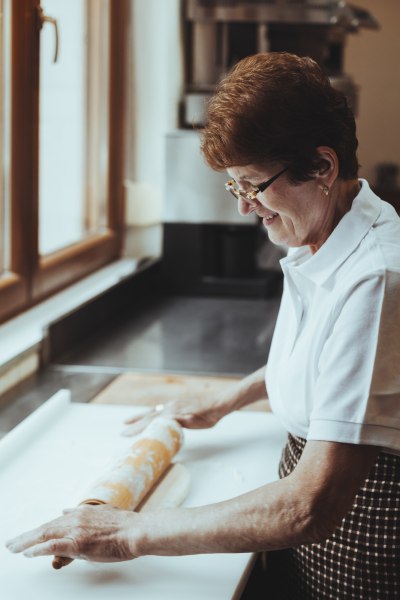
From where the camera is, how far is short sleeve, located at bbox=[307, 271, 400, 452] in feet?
3.45

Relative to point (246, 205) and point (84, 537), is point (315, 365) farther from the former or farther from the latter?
point (84, 537)

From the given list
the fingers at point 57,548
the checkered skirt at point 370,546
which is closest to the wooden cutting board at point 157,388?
the checkered skirt at point 370,546

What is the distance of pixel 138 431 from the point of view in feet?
5.21

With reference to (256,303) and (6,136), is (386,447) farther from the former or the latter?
(256,303)

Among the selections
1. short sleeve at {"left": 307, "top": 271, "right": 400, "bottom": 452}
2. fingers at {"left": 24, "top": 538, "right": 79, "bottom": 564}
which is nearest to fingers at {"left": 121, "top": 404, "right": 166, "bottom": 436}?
fingers at {"left": 24, "top": 538, "right": 79, "bottom": 564}

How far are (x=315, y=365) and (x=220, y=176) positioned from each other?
1934 millimetres

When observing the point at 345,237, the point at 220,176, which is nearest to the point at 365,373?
the point at 345,237

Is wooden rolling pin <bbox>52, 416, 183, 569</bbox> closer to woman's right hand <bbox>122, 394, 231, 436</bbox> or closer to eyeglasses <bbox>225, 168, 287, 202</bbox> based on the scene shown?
woman's right hand <bbox>122, 394, 231, 436</bbox>

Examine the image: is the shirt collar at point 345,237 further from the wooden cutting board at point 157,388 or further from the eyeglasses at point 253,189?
the wooden cutting board at point 157,388

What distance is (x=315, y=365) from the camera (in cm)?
118

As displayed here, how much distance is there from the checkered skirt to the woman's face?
1.02 ft

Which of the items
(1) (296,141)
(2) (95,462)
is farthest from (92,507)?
(1) (296,141)

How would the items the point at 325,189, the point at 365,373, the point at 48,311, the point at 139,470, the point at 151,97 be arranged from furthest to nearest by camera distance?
the point at 151,97 → the point at 48,311 → the point at 139,470 → the point at 325,189 → the point at 365,373

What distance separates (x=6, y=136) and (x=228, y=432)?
944 mm
